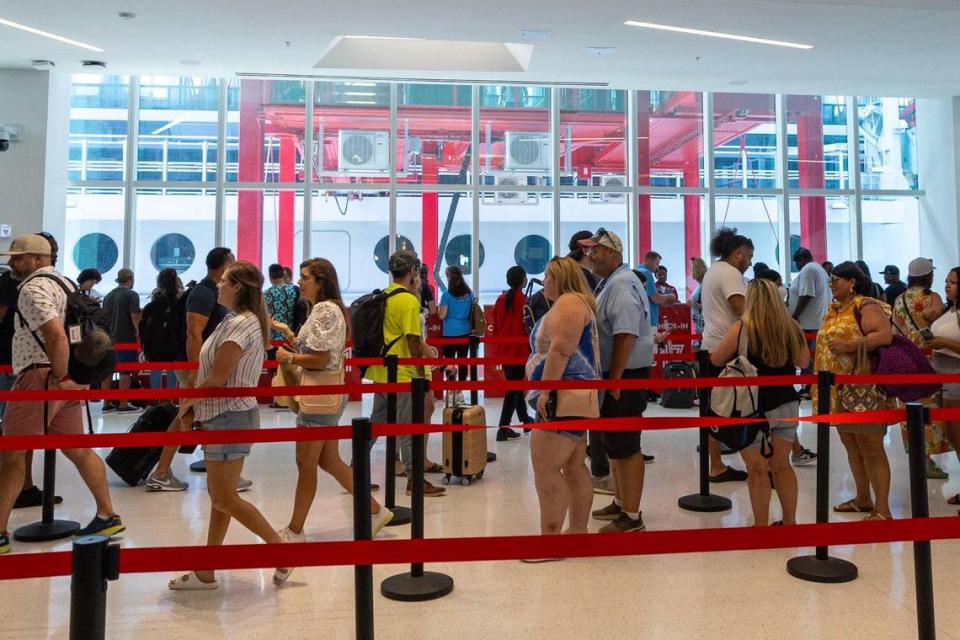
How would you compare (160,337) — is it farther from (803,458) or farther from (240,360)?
(803,458)

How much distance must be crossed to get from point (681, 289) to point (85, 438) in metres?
13.3

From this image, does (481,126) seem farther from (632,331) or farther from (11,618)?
(11,618)

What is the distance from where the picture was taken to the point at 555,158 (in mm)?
14234

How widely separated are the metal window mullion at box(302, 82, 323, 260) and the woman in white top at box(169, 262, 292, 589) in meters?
10.3

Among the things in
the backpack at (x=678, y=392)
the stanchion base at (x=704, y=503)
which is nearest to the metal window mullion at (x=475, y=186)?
the backpack at (x=678, y=392)

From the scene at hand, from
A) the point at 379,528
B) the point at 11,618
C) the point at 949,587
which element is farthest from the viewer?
the point at 379,528

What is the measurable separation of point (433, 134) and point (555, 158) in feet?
7.95

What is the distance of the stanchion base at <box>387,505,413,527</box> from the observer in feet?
14.8

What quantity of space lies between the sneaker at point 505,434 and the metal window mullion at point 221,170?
8.12m

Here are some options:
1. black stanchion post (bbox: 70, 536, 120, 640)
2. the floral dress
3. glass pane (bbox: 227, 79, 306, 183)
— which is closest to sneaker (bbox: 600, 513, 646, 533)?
the floral dress

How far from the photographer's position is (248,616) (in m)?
3.23

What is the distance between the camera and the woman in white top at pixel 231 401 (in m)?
3.41

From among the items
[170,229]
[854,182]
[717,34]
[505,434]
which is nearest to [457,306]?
[505,434]

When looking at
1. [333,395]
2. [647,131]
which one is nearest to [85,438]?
[333,395]
